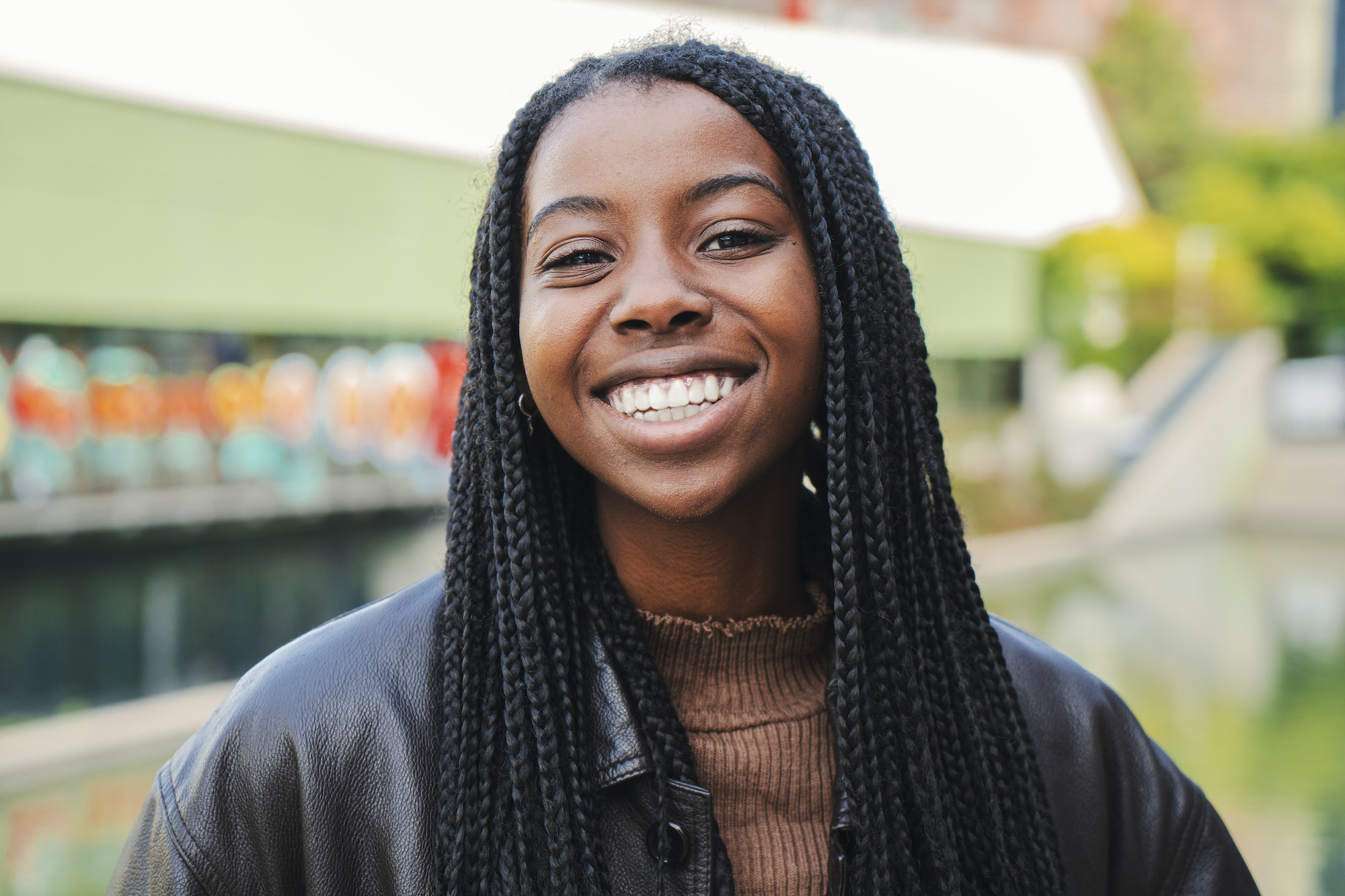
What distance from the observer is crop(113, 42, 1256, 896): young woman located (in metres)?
1.51

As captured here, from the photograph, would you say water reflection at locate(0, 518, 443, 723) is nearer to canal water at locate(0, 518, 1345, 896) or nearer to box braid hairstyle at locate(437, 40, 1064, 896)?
canal water at locate(0, 518, 1345, 896)

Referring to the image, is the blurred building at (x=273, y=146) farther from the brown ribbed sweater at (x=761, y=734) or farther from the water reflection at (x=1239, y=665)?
the brown ribbed sweater at (x=761, y=734)

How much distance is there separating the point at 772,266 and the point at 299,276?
1323cm

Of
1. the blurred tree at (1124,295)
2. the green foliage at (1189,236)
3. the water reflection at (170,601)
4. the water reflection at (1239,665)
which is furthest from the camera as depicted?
the green foliage at (1189,236)

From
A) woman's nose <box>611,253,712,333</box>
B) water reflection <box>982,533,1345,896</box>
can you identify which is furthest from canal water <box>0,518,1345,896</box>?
woman's nose <box>611,253,712,333</box>

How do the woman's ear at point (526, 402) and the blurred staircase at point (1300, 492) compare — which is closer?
the woman's ear at point (526, 402)

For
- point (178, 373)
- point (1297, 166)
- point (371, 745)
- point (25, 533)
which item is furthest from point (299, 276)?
point (1297, 166)

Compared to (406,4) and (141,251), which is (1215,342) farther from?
(141,251)

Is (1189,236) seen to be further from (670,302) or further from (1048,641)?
(670,302)

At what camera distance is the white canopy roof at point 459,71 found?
1163 cm

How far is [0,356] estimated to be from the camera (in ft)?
39.5

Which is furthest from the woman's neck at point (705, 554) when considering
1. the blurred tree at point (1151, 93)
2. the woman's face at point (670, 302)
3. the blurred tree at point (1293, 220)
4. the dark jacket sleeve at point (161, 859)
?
the blurred tree at point (1151, 93)

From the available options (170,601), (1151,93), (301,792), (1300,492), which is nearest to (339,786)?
(301,792)

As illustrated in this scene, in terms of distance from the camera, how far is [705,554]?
1.69 metres
